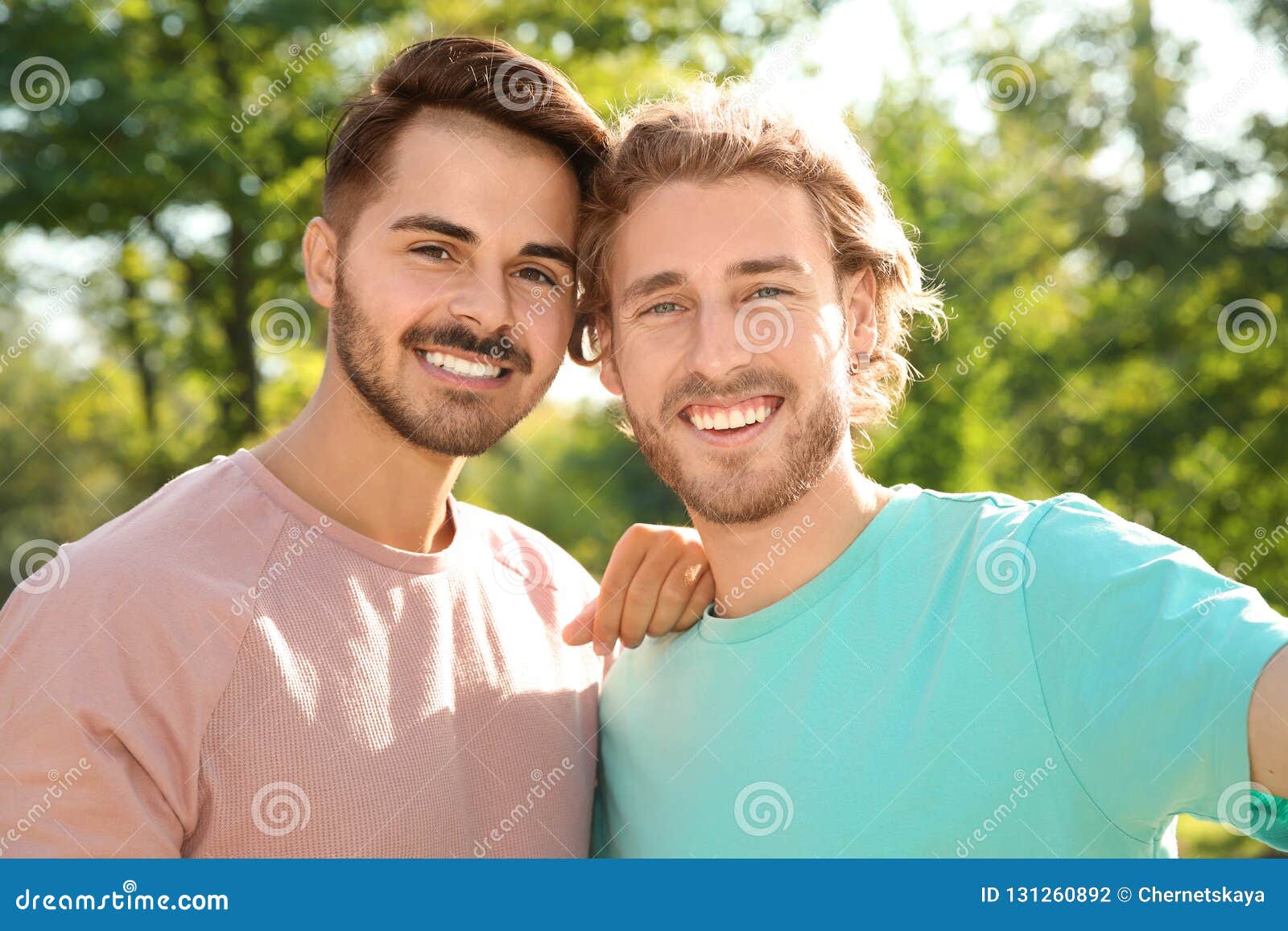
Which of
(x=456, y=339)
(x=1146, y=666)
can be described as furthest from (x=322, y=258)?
(x=1146, y=666)

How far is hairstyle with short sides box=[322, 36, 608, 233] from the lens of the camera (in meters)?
3.49

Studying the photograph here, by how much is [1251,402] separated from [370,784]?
1421cm

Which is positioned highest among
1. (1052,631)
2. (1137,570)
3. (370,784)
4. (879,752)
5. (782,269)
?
(782,269)

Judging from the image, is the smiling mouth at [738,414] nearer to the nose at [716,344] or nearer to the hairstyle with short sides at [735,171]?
the nose at [716,344]

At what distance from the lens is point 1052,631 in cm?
246

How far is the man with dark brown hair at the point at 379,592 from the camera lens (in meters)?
2.59

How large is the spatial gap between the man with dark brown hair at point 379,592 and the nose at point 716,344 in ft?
1.91

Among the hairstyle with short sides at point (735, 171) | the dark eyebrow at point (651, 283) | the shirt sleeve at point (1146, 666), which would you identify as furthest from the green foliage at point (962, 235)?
the shirt sleeve at point (1146, 666)

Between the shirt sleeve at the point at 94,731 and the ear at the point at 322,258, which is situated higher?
the ear at the point at 322,258

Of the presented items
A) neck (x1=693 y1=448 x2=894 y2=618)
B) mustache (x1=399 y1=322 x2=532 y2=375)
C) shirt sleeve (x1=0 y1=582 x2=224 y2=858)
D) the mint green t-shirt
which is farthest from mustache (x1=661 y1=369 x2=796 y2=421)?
shirt sleeve (x1=0 y1=582 x2=224 y2=858)

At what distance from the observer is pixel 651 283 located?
125 inches
